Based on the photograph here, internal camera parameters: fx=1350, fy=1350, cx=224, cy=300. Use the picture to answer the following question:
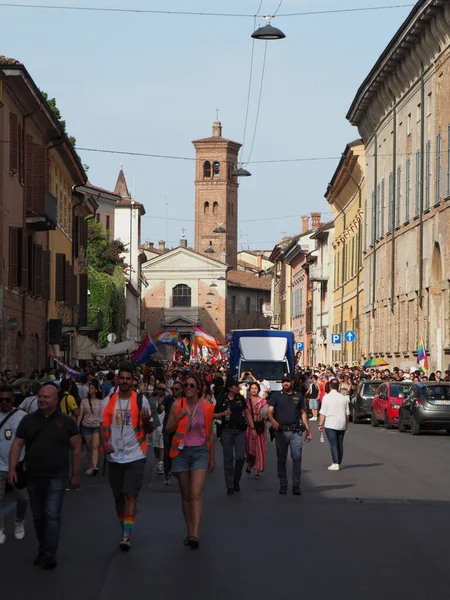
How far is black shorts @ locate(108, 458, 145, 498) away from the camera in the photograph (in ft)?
38.1

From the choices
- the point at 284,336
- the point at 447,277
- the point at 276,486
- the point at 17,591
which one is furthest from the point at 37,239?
the point at 17,591

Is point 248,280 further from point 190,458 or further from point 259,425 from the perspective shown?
point 190,458

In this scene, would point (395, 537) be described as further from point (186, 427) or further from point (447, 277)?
point (447, 277)

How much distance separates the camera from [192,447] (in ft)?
39.7

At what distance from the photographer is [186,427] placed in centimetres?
1217

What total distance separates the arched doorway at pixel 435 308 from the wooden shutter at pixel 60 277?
41.1 feet

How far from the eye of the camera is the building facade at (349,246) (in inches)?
2581

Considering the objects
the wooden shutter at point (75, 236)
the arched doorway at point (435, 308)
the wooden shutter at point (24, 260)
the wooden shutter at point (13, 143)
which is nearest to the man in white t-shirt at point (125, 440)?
the wooden shutter at point (13, 143)

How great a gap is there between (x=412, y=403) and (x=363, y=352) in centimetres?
3037

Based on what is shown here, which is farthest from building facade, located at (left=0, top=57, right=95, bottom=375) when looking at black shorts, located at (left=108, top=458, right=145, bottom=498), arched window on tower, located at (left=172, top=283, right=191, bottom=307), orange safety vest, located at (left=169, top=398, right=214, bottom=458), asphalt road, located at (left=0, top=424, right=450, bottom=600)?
arched window on tower, located at (left=172, top=283, right=191, bottom=307)

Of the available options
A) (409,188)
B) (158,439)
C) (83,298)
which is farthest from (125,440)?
(83,298)

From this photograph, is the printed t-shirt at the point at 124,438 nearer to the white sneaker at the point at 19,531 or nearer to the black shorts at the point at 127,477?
the black shorts at the point at 127,477

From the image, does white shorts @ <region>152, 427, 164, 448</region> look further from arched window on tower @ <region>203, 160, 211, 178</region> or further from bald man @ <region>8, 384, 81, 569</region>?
arched window on tower @ <region>203, 160, 211, 178</region>

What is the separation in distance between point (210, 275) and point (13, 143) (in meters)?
106
